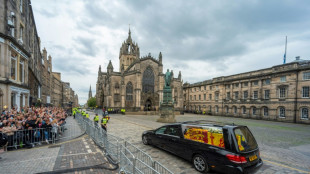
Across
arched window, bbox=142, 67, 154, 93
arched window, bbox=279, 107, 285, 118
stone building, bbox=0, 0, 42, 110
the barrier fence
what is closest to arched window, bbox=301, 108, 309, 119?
arched window, bbox=279, 107, 285, 118

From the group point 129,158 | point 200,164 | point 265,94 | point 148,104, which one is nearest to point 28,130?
point 129,158

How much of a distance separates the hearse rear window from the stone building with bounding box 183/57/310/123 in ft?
91.3

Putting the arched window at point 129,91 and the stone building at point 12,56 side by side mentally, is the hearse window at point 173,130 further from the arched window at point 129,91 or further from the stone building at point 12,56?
the arched window at point 129,91

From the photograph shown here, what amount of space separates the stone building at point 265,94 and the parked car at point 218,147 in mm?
27154

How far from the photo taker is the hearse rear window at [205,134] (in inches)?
181

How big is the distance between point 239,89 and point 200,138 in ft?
108

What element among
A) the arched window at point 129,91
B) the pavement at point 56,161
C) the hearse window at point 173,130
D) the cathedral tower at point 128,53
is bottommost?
the pavement at point 56,161

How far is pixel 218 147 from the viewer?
4543mm

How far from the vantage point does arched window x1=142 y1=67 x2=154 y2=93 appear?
4009 centimetres

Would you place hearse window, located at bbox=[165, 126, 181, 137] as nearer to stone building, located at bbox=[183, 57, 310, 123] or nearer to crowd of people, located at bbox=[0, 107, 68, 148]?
crowd of people, located at bbox=[0, 107, 68, 148]

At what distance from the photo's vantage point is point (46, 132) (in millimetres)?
7934

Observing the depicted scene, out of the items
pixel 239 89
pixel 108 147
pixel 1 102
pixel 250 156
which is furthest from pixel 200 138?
pixel 239 89

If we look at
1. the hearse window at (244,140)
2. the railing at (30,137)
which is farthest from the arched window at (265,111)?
the railing at (30,137)

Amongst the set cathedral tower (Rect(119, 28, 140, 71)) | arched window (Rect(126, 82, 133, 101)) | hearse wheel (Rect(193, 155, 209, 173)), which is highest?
cathedral tower (Rect(119, 28, 140, 71))
